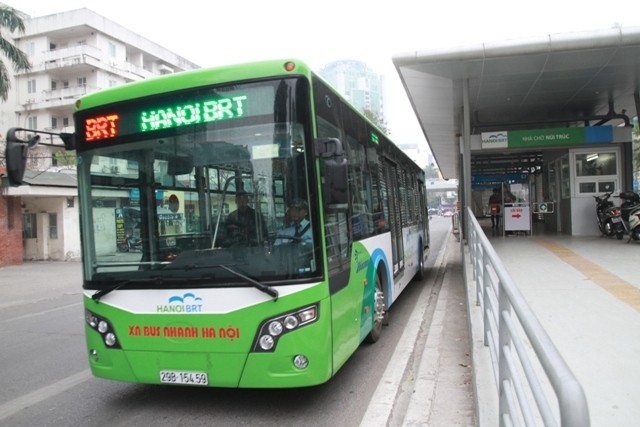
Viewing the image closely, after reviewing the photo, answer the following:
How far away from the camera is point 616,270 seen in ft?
26.2

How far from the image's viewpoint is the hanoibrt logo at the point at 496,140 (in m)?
13.5

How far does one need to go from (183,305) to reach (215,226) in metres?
0.71

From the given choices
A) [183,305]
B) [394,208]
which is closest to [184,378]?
[183,305]

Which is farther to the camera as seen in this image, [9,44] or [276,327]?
[9,44]

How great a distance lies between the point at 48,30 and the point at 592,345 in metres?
53.8

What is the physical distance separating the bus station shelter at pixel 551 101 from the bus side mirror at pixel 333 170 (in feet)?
24.8

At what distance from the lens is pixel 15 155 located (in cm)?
428

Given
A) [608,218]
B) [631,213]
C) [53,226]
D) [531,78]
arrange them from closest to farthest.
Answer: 1. [631,213]
2. [531,78]
3. [608,218]
4. [53,226]

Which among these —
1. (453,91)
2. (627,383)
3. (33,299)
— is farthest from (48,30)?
(627,383)

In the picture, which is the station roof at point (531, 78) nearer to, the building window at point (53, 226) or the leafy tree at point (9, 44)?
the leafy tree at point (9, 44)

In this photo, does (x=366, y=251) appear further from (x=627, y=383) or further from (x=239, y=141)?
(x=627, y=383)

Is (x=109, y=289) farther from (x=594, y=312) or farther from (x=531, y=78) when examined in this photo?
(x=531, y=78)

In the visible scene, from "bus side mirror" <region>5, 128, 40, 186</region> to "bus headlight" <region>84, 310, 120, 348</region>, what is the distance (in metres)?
1.39

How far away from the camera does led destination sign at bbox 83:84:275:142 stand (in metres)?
4.03
